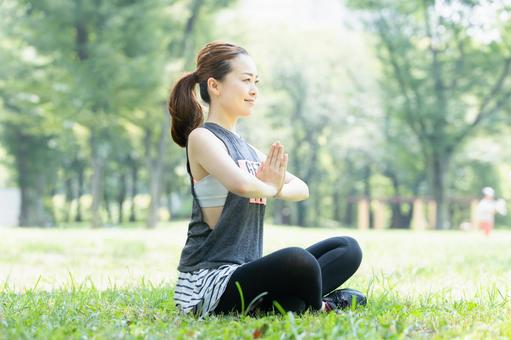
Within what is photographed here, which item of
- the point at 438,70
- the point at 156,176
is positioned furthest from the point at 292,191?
the point at 438,70

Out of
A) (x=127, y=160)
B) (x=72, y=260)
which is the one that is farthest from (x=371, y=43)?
(x=72, y=260)

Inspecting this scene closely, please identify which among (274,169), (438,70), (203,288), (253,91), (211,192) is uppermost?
(438,70)

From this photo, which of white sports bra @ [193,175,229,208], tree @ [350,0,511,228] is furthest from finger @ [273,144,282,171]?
tree @ [350,0,511,228]

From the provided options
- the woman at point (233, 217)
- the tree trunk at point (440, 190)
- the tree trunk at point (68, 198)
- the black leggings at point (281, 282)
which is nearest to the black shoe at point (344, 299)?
the woman at point (233, 217)

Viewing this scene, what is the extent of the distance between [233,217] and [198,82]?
2.51ft

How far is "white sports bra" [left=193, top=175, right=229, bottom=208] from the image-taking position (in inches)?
134

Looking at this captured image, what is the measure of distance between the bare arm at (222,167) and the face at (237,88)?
252 mm

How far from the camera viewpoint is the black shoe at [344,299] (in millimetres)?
3617

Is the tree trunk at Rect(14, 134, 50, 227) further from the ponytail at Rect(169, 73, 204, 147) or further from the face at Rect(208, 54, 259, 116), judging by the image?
the face at Rect(208, 54, 259, 116)

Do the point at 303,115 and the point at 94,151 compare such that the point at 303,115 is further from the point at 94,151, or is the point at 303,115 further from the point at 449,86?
the point at 94,151

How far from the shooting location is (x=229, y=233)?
3.36 metres

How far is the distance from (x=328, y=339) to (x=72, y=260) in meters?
5.45

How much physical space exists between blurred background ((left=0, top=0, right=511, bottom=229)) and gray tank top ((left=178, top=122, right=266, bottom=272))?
367 cm

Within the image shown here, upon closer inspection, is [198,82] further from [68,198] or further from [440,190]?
[68,198]
